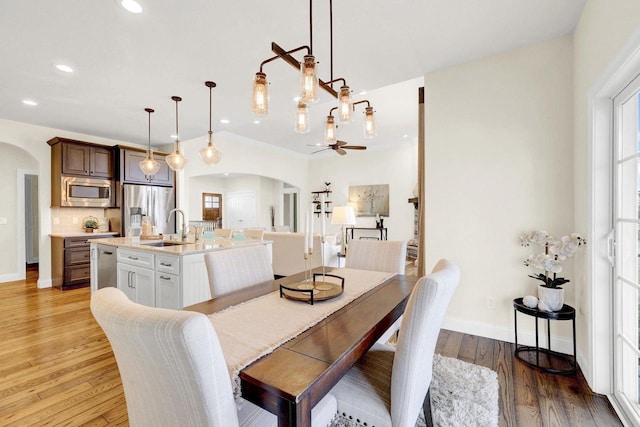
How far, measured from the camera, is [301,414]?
81 centimetres

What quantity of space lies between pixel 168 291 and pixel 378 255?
2005 millimetres

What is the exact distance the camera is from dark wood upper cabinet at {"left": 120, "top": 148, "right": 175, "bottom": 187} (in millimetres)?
5254

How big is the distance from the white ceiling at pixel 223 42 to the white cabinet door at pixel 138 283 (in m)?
2.05

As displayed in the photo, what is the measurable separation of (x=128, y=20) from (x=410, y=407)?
3040 mm

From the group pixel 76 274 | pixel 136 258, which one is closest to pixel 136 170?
pixel 76 274

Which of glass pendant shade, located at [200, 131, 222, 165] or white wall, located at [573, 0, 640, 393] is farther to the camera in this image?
glass pendant shade, located at [200, 131, 222, 165]

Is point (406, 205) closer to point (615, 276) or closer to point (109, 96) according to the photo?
point (615, 276)

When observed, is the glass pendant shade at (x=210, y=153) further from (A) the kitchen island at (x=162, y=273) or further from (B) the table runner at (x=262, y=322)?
(B) the table runner at (x=262, y=322)

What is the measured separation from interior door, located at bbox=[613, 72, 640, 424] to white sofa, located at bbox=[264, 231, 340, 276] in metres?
3.45

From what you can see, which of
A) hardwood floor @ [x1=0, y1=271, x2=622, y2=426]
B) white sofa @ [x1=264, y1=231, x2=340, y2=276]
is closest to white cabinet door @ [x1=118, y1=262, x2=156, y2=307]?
hardwood floor @ [x1=0, y1=271, x2=622, y2=426]

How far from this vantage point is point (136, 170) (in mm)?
5398

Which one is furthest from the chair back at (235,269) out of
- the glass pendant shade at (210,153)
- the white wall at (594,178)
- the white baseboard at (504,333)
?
the white wall at (594,178)

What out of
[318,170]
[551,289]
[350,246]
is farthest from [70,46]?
[318,170]

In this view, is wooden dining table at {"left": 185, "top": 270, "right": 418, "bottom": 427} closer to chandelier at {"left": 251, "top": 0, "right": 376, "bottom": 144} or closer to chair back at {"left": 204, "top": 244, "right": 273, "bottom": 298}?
chair back at {"left": 204, "top": 244, "right": 273, "bottom": 298}
